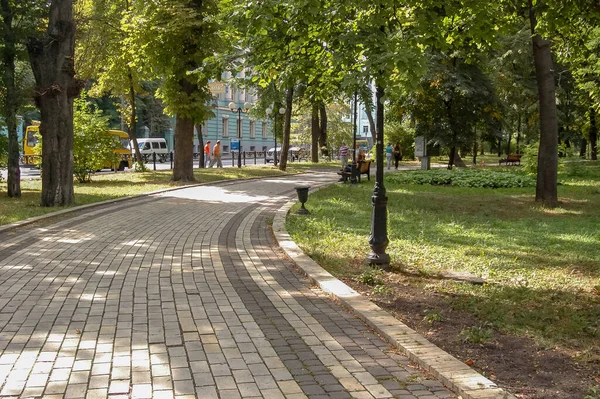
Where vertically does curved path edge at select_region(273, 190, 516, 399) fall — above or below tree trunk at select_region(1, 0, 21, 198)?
below

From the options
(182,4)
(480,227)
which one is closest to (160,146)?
(182,4)

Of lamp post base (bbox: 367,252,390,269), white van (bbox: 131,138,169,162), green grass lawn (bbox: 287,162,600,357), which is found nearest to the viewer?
green grass lawn (bbox: 287,162,600,357)

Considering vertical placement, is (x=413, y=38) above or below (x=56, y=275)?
above

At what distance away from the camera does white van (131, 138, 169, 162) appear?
50.4 m

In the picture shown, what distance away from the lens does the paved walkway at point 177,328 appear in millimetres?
3984

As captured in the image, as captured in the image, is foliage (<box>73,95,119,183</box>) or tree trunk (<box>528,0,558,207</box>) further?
foliage (<box>73,95,119,183</box>)

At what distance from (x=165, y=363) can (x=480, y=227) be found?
823cm

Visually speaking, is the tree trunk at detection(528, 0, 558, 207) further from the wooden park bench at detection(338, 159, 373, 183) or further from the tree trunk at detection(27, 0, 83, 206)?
the tree trunk at detection(27, 0, 83, 206)

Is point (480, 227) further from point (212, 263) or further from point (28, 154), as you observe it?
point (28, 154)

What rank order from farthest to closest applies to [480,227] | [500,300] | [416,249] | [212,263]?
1. [480,227]
2. [416,249]
3. [212,263]
4. [500,300]

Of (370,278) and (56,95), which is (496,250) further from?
(56,95)

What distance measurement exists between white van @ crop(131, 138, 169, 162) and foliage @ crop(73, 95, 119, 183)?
25965mm

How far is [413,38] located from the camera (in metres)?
7.21

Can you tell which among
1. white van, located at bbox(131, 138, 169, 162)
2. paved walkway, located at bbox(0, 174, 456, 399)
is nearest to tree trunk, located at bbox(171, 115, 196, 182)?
paved walkway, located at bbox(0, 174, 456, 399)
